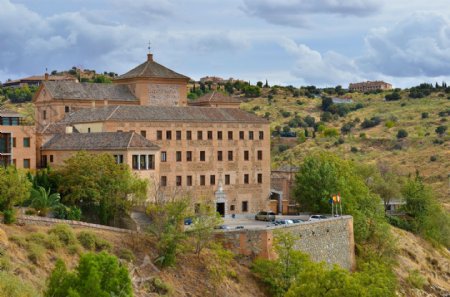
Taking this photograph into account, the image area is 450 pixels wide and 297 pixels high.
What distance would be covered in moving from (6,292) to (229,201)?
1613 inches

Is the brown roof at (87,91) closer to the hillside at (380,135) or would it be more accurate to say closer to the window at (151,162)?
the window at (151,162)

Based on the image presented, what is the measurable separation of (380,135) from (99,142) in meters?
77.3

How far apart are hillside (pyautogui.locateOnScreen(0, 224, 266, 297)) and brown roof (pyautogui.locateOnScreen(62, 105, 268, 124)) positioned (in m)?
16.9

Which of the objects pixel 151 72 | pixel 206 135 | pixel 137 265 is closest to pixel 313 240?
pixel 137 265

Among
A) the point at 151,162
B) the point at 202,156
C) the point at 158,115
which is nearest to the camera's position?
the point at 151,162

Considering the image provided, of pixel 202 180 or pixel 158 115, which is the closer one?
pixel 158 115

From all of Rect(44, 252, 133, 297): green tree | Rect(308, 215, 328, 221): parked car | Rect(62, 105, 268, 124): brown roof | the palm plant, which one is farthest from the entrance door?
Rect(44, 252, 133, 297): green tree

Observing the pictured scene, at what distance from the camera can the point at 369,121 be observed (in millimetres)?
136125

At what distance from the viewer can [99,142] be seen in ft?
187

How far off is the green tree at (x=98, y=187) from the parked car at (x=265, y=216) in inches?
540

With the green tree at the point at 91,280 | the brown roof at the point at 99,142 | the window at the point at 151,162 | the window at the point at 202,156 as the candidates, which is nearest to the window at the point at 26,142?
the brown roof at the point at 99,142

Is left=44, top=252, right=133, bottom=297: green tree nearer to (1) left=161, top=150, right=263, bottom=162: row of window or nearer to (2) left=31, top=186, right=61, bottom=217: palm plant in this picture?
(2) left=31, top=186, right=61, bottom=217: palm plant

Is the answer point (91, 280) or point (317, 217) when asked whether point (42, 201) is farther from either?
point (317, 217)

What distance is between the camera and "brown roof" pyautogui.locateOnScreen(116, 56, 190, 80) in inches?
2739
